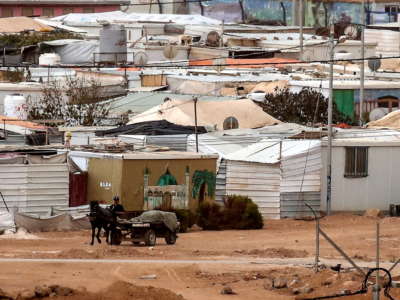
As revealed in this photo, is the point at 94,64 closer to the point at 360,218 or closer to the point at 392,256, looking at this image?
the point at 360,218

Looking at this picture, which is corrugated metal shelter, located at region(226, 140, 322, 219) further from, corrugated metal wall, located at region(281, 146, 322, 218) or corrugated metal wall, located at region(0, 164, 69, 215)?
corrugated metal wall, located at region(0, 164, 69, 215)

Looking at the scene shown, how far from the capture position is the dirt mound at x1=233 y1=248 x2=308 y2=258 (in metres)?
31.2

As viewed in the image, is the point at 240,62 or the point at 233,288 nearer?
the point at 233,288

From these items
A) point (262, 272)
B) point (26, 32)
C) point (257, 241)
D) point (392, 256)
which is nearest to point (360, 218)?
point (257, 241)

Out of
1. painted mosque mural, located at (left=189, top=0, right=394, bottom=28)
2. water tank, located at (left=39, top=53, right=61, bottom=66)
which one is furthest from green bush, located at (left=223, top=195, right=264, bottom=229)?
painted mosque mural, located at (left=189, top=0, right=394, bottom=28)

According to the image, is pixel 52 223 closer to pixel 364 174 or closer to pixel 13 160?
pixel 13 160

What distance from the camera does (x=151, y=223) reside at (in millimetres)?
32344

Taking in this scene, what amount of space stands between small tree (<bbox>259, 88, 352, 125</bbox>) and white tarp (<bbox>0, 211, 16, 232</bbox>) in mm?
20248

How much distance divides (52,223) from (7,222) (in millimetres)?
1617

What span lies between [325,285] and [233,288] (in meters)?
1.54

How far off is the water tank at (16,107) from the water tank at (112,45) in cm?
1775

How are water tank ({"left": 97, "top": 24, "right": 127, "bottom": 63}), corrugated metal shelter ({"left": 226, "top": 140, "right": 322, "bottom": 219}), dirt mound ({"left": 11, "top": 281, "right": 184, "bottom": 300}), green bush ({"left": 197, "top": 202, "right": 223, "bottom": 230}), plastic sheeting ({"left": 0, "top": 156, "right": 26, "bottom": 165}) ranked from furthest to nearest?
1. water tank ({"left": 97, "top": 24, "right": 127, "bottom": 63})
2. corrugated metal shelter ({"left": 226, "top": 140, "right": 322, "bottom": 219})
3. green bush ({"left": 197, "top": 202, "right": 223, "bottom": 230})
4. plastic sheeting ({"left": 0, "top": 156, "right": 26, "bottom": 165})
5. dirt mound ({"left": 11, "top": 281, "right": 184, "bottom": 300})

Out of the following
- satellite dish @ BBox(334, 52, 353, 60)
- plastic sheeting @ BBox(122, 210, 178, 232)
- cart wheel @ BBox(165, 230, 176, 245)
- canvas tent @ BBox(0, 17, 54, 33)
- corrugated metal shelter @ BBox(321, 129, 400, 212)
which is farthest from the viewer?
canvas tent @ BBox(0, 17, 54, 33)

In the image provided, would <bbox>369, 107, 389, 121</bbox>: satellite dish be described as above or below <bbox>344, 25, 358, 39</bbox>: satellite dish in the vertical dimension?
below
